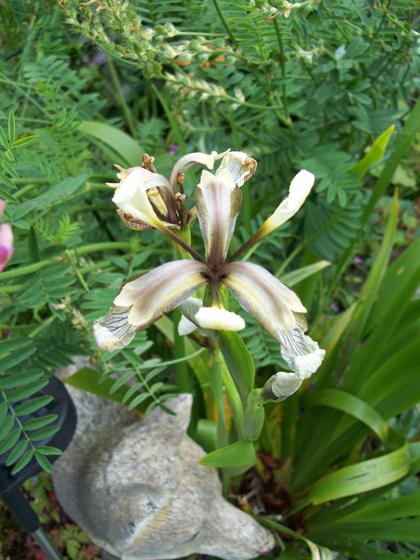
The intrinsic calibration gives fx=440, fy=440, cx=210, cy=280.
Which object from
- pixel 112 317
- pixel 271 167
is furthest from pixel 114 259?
pixel 271 167

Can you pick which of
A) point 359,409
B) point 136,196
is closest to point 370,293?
A: point 359,409

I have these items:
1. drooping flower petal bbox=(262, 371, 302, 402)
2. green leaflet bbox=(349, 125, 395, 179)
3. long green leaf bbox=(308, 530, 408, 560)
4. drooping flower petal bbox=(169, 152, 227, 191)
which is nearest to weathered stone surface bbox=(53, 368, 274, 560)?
long green leaf bbox=(308, 530, 408, 560)

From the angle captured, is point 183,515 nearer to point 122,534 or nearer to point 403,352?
point 122,534

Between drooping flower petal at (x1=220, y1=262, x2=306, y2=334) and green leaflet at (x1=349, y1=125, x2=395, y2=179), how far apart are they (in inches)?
22.0

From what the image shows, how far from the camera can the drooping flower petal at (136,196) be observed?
0.44 meters

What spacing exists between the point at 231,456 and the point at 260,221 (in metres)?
0.67

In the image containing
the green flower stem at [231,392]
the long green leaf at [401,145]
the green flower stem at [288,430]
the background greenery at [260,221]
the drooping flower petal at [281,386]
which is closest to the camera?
the drooping flower petal at [281,386]

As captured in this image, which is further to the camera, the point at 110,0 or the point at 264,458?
the point at 264,458

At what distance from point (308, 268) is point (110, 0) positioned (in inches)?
26.1

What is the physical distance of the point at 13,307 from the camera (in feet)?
2.48

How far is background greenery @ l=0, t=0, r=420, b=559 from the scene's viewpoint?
76cm

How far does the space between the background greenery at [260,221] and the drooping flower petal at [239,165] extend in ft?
0.91

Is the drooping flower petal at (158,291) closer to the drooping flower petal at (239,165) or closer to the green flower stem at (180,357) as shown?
the drooping flower petal at (239,165)

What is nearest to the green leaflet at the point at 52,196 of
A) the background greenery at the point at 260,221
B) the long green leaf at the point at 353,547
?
the background greenery at the point at 260,221
